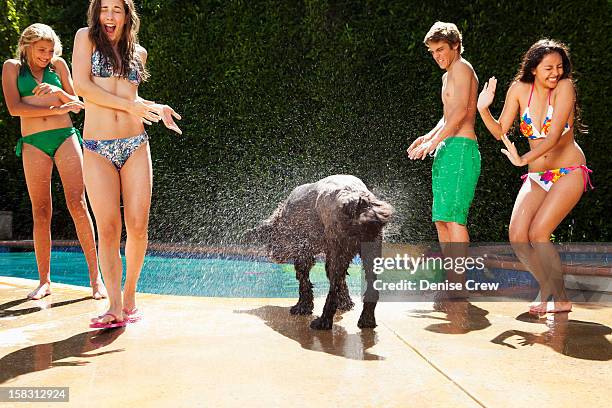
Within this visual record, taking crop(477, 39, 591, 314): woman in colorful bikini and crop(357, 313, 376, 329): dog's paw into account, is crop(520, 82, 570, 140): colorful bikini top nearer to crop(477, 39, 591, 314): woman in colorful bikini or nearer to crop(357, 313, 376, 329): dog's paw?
crop(477, 39, 591, 314): woman in colorful bikini

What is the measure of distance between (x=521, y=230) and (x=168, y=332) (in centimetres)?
247

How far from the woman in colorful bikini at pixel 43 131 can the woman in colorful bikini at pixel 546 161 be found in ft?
10.3

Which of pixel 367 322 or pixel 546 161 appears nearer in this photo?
pixel 367 322

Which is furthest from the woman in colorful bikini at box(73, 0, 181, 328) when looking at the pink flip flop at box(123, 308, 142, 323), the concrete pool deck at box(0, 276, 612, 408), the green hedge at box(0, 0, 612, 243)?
the green hedge at box(0, 0, 612, 243)

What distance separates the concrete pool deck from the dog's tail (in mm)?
606

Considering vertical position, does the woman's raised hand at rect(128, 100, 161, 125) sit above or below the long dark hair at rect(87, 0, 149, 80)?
below

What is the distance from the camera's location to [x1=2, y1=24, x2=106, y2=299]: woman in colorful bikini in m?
4.61

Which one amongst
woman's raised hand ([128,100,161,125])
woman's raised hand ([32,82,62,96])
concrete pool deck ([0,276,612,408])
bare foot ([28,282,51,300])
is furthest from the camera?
bare foot ([28,282,51,300])

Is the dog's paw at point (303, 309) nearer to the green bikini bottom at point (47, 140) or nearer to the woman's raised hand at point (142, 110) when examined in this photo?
the woman's raised hand at point (142, 110)

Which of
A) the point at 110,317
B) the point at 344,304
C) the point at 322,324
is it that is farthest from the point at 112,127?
the point at 344,304

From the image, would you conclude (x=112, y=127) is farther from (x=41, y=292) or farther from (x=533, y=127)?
(x=533, y=127)

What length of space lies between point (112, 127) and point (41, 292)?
6.03 ft

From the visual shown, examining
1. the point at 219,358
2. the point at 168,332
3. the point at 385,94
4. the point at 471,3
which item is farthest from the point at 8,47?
the point at 219,358

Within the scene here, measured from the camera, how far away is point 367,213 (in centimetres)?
355
